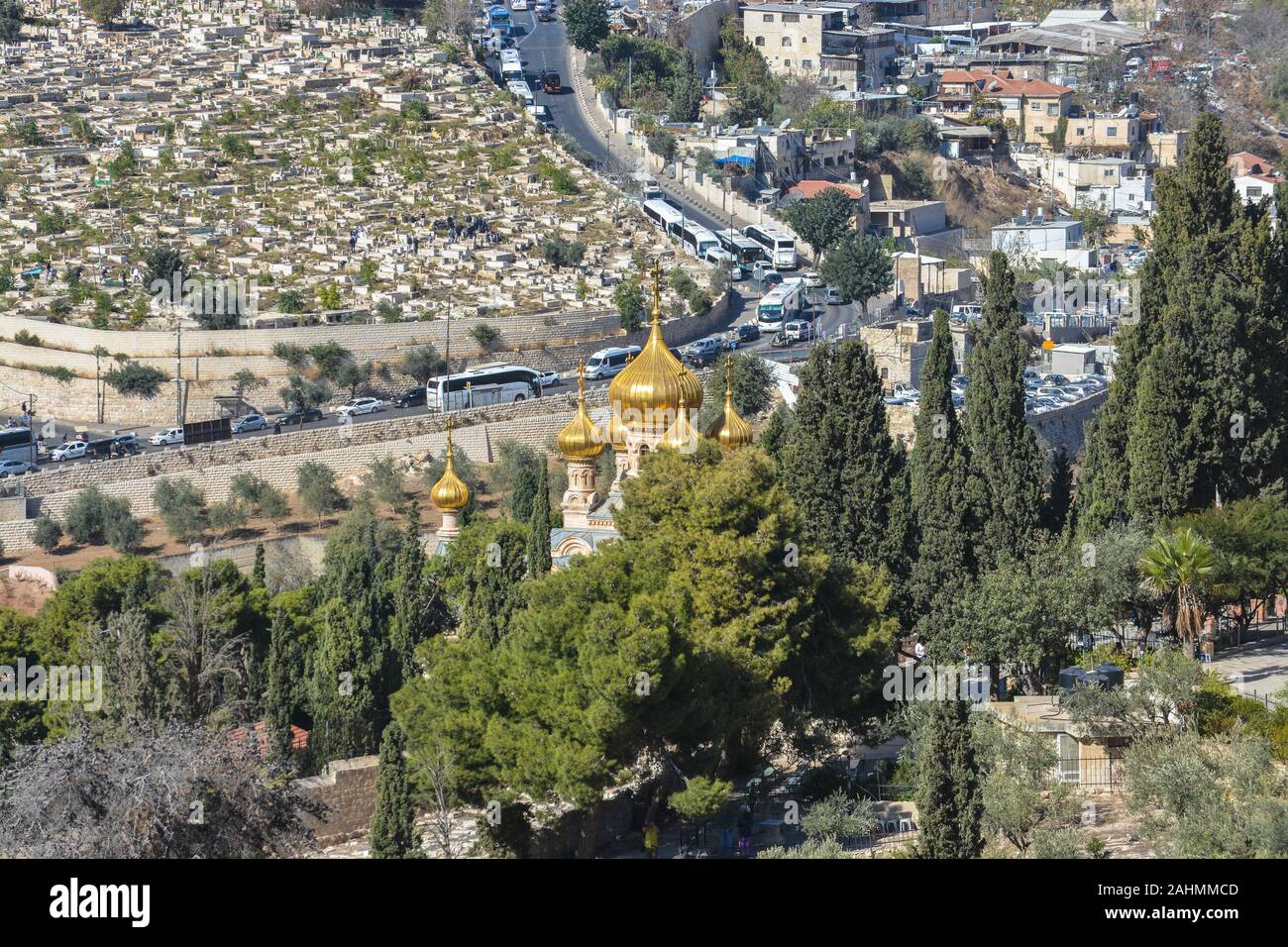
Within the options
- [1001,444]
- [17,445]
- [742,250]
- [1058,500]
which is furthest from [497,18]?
[1001,444]

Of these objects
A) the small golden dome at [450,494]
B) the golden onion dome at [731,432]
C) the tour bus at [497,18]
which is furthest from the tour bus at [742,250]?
the golden onion dome at [731,432]

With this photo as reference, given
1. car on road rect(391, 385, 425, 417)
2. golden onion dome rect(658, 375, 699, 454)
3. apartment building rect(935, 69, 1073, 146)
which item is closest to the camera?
golden onion dome rect(658, 375, 699, 454)

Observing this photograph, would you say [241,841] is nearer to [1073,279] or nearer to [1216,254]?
[1216,254]

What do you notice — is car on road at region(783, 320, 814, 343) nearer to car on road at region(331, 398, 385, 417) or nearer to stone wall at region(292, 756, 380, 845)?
car on road at region(331, 398, 385, 417)

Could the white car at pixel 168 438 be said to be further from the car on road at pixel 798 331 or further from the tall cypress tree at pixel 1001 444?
the tall cypress tree at pixel 1001 444

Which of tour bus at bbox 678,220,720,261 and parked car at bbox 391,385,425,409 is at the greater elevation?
tour bus at bbox 678,220,720,261

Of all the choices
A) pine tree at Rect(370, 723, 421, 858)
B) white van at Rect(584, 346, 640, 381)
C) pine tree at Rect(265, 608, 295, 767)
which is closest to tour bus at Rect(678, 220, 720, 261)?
white van at Rect(584, 346, 640, 381)

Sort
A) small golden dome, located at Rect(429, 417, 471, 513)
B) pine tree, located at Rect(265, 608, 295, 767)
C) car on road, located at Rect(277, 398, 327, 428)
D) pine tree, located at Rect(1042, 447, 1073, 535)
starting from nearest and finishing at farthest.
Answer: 1. pine tree, located at Rect(265, 608, 295, 767)
2. pine tree, located at Rect(1042, 447, 1073, 535)
3. small golden dome, located at Rect(429, 417, 471, 513)
4. car on road, located at Rect(277, 398, 327, 428)
